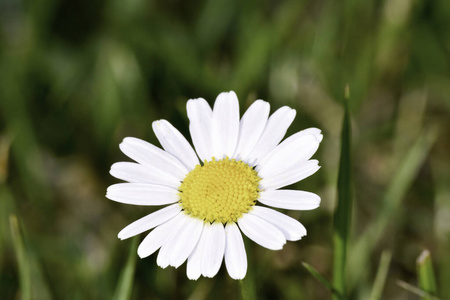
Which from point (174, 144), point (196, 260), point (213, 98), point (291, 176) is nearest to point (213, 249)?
point (196, 260)

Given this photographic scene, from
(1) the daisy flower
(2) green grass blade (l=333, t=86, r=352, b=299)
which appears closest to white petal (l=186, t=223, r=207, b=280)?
(1) the daisy flower

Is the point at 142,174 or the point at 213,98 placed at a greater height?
the point at 142,174

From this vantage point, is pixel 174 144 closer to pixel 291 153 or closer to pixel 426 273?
pixel 291 153

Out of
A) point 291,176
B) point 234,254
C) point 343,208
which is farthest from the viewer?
point 343,208

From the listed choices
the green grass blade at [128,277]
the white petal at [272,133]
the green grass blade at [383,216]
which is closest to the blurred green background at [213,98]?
the green grass blade at [383,216]

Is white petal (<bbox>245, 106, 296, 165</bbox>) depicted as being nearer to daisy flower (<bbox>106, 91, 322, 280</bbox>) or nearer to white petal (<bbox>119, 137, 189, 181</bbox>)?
daisy flower (<bbox>106, 91, 322, 280</bbox>)
